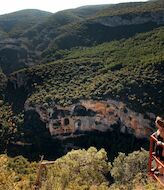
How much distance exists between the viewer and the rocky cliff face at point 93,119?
9800 centimetres

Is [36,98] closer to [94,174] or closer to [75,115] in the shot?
[75,115]

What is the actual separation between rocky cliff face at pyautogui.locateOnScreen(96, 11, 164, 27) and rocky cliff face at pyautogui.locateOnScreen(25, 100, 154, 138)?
265 ft

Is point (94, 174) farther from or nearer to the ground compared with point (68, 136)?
farther from the ground

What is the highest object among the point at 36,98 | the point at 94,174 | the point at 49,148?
the point at 94,174

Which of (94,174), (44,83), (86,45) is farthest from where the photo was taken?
(86,45)

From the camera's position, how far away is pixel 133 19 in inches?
7293

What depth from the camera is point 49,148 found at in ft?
339

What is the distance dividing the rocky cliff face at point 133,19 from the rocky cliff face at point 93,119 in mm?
80799

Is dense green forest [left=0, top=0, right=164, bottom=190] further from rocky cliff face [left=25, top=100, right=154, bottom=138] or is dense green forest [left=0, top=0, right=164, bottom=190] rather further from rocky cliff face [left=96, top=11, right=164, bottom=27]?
rocky cliff face [left=96, top=11, right=164, bottom=27]

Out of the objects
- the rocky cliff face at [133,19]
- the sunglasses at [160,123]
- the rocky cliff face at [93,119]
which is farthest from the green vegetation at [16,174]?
the rocky cliff face at [133,19]

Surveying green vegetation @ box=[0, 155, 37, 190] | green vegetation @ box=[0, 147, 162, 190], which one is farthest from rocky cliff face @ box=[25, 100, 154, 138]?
green vegetation @ box=[0, 147, 162, 190]

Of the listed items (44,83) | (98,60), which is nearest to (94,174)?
(44,83)

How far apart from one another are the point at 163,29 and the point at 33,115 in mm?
60585

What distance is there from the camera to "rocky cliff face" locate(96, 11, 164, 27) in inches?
6924
